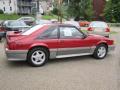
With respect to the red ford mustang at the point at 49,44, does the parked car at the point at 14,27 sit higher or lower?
higher

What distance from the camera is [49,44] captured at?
695 cm

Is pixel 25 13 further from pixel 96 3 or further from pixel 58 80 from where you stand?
Answer: pixel 58 80

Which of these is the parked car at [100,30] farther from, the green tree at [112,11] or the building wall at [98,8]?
the building wall at [98,8]

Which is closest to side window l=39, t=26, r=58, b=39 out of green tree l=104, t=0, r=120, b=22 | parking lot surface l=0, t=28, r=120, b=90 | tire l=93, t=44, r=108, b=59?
parking lot surface l=0, t=28, r=120, b=90

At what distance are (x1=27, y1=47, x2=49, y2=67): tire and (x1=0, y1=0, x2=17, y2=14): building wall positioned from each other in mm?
55978

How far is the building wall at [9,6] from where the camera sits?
6047 centimetres

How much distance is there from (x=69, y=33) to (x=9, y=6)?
5685 cm

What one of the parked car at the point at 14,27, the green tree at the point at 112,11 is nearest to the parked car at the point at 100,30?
the parked car at the point at 14,27

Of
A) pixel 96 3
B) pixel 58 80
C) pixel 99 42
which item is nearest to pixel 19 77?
pixel 58 80

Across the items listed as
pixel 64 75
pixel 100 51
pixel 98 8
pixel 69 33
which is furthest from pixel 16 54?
pixel 98 8

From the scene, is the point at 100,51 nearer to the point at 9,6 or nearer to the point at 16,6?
the point at 16,6

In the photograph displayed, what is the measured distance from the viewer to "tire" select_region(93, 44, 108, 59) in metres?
Answer: 8.02

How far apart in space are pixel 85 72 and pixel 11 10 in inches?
2328

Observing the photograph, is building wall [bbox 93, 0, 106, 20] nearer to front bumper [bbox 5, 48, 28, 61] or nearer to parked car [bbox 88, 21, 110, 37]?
parked car [bbox 88, 21, 110, 37]
